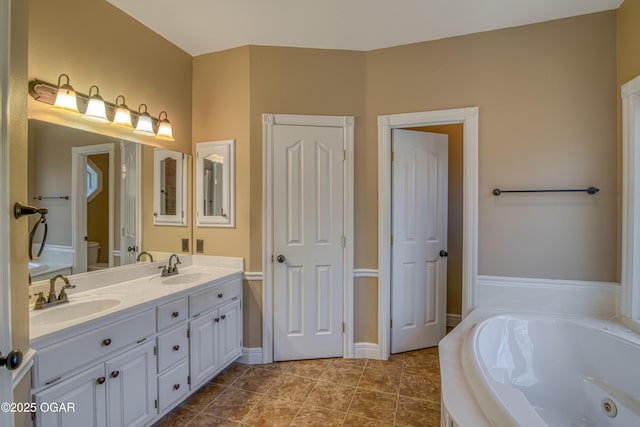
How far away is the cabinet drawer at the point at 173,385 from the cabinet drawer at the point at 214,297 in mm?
332

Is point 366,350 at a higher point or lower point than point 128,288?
lower

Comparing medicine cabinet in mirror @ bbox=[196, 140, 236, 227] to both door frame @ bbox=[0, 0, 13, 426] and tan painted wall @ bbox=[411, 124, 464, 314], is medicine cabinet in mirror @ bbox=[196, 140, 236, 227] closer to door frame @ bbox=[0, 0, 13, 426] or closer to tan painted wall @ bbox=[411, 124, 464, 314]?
door frame @ bbox=[0, 0, 13, 426]

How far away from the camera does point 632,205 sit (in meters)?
1.74

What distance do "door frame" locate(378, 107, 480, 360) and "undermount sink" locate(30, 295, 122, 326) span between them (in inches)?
73.5

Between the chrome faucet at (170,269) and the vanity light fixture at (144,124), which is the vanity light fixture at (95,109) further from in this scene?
the chrome faucet at (170,269)

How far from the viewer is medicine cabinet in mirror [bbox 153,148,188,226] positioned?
2.30 m

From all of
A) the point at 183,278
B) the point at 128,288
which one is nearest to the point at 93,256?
the point at 128,288

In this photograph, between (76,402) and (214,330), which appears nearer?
(76,402)

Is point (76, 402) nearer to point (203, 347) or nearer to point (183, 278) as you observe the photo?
point (203, 347)

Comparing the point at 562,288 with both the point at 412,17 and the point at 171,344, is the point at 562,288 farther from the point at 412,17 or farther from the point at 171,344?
the point at 171,344

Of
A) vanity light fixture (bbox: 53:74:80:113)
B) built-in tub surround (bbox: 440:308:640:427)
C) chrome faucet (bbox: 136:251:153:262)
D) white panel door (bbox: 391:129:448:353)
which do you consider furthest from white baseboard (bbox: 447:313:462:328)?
vanity light fixture (bbox: 53:74:80:113)

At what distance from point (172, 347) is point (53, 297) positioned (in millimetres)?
672

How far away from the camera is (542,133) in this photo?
2.04 metres

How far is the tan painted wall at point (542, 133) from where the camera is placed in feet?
6.33
